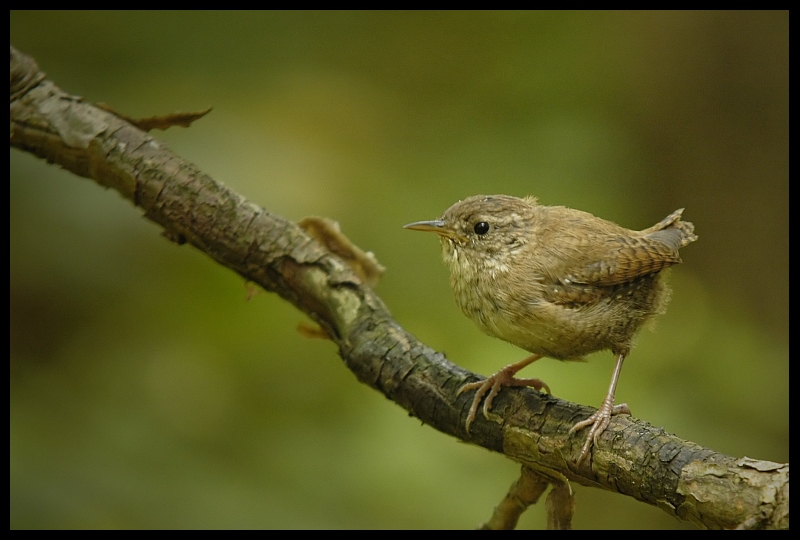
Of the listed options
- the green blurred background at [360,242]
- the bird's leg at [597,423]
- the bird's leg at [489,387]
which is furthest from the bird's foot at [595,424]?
the green blurred background at [360,242]

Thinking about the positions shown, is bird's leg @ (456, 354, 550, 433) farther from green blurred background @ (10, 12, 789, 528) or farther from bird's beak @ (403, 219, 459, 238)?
green blurred background @ (10, 12, 789, 528)

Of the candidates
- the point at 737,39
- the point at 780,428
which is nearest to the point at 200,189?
the point at 780,428

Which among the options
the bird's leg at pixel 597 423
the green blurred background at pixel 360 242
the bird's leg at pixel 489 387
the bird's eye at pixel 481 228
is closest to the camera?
the bird's leg at pixel 597 423

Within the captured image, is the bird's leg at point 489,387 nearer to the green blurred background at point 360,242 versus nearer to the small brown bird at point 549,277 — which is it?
the small brown bird at point 549,277

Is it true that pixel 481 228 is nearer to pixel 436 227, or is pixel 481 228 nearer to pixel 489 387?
pixel 436 227

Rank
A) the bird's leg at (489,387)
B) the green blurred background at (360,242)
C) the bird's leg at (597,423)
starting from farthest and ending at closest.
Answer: the green blurred background at (360,242) → the bird's leg at (489,387) → the bird's leg at (597,423)

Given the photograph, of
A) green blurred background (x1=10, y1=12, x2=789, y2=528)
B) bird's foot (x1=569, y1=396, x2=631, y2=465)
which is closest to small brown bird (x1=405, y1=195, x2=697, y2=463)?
bird's foot (x1=569, y1=396, x2=631, y2=465)

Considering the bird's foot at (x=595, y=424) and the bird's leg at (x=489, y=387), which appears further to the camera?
the bird's leg at (x=489, y=387)

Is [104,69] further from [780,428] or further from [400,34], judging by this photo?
[780,428]
